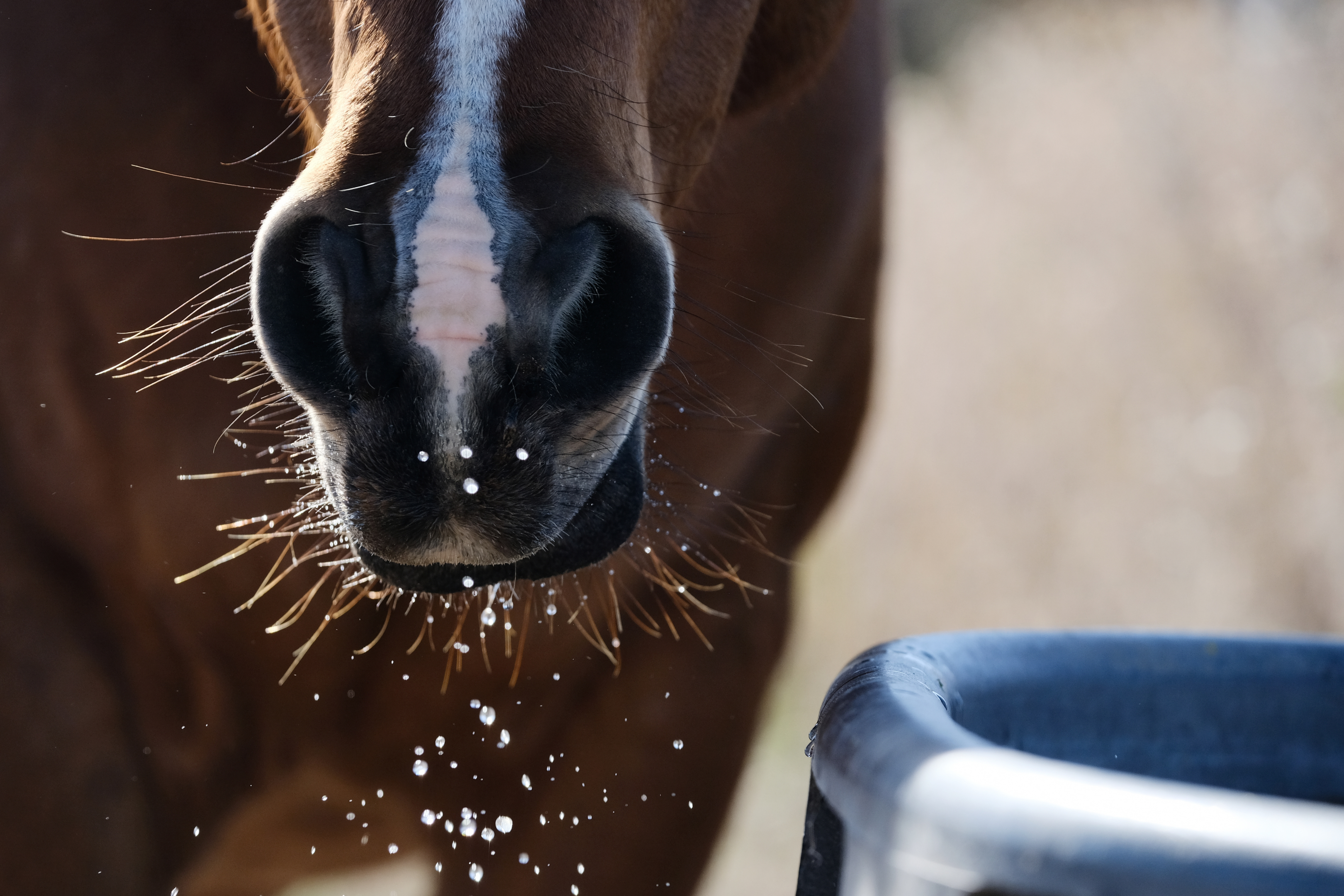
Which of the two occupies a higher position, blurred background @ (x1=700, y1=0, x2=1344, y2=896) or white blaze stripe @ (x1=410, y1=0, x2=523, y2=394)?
white blaze stripe @ (x1=410, y1=0, x2=523, y2=394)

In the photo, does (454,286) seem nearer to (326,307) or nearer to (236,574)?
(326,307)

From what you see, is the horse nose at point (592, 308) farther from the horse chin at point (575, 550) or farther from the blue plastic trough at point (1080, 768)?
the blue plastic trough at point (1080, 768)

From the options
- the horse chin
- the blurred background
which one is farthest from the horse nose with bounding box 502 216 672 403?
the blurred background

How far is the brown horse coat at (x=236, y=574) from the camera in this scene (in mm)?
1785

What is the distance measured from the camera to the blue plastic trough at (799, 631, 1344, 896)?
0.54 metres

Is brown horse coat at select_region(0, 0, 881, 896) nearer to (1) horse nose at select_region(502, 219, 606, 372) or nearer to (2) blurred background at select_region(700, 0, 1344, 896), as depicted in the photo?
(1) horse nose at select_region(502, 219, 606, 372)

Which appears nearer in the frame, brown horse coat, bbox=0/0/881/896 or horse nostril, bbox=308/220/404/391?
horse nostril, bbox=308/220/404/391

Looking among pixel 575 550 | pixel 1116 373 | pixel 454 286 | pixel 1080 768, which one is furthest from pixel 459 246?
pixel 1116 373

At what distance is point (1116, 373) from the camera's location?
4.94 m

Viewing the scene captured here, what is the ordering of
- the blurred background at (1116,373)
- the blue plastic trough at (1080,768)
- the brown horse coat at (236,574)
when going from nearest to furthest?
the blue plastic trough at (1080,768)
the brown horse coat at (236,574)
the blurred background at (1116,373)

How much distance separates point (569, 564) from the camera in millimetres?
1298

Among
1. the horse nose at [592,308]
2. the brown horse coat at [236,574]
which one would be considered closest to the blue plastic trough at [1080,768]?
the horse nose at [592,308]

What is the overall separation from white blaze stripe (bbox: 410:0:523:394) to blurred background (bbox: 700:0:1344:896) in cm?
256

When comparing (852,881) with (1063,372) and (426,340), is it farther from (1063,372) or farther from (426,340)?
(1063,372)
